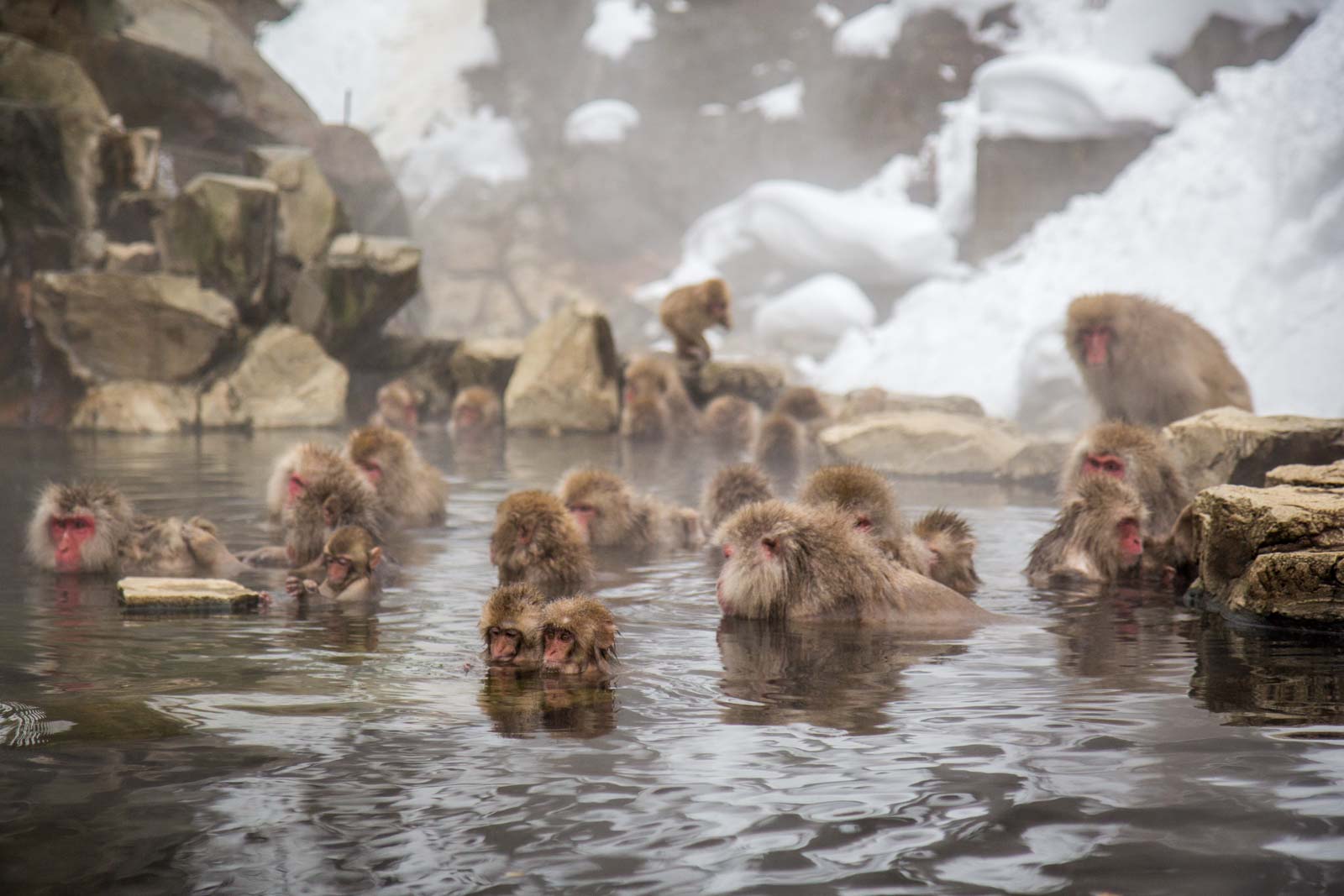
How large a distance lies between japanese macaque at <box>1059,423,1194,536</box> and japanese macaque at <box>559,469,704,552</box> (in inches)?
82.4

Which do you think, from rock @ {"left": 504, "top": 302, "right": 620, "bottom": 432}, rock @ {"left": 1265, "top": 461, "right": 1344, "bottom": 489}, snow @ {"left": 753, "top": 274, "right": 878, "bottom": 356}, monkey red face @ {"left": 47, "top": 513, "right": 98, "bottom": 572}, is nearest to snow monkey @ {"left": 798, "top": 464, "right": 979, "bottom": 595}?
rock @ {"left": 1265, "top": 461, "right": 1344, "bottom": 489}

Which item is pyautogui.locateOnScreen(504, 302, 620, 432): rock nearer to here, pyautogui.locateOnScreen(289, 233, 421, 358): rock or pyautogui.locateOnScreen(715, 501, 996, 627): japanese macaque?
pyautogui.locateOnScreen(289, 233, 421, 358): rock

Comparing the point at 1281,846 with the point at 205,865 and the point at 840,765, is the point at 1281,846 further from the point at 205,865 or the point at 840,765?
the point at 205,865

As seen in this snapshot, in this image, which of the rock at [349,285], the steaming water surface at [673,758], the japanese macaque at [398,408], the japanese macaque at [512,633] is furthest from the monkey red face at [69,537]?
the rock at [349,285]

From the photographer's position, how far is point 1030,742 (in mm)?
3301

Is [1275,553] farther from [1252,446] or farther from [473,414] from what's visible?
[473,414]

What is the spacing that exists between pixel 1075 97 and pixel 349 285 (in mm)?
10801

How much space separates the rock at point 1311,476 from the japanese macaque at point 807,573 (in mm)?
1599

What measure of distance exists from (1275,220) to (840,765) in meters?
15.0

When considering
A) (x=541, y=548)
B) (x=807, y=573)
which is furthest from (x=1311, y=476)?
(x=541, y=548)

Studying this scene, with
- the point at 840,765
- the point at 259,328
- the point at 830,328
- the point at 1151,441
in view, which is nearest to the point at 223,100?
the point at 259,328

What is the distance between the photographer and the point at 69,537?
5957 millimetres

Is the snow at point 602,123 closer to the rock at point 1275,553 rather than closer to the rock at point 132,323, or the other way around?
the rock at point 132,323

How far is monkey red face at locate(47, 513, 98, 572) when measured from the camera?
19.5 feet
